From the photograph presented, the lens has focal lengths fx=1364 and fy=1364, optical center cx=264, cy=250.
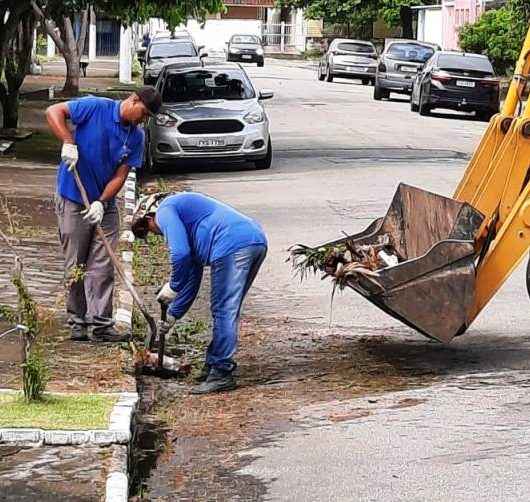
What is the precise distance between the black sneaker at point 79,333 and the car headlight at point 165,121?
1163cm

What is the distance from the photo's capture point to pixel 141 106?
9.51 meters

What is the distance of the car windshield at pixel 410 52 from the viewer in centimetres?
4059

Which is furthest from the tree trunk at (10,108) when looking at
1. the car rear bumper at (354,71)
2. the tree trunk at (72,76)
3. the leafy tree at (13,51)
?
the car rear bumper at (354,71)

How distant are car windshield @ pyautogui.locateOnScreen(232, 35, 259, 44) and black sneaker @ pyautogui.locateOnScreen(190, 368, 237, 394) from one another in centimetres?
5917

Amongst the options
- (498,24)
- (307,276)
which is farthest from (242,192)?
(498,24)

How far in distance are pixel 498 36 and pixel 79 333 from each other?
37.8m

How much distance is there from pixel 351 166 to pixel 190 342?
12.1m

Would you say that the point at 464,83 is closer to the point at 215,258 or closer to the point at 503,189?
the point at 503,189

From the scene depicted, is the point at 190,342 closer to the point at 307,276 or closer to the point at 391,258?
the point at 391,258

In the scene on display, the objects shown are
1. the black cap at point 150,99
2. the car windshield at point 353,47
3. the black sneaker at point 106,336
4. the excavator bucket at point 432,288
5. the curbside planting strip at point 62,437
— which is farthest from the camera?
the car windshield at point 353,47

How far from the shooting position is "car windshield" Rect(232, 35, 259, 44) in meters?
67.3

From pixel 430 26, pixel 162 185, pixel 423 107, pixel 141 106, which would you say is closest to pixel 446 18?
pixel 430 26

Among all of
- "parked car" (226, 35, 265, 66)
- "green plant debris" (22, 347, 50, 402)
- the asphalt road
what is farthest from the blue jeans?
"parked car" (226, 35, 265, 66)

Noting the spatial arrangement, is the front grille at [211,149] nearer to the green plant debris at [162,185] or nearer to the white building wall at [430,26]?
the green plant debris at [162,185]
